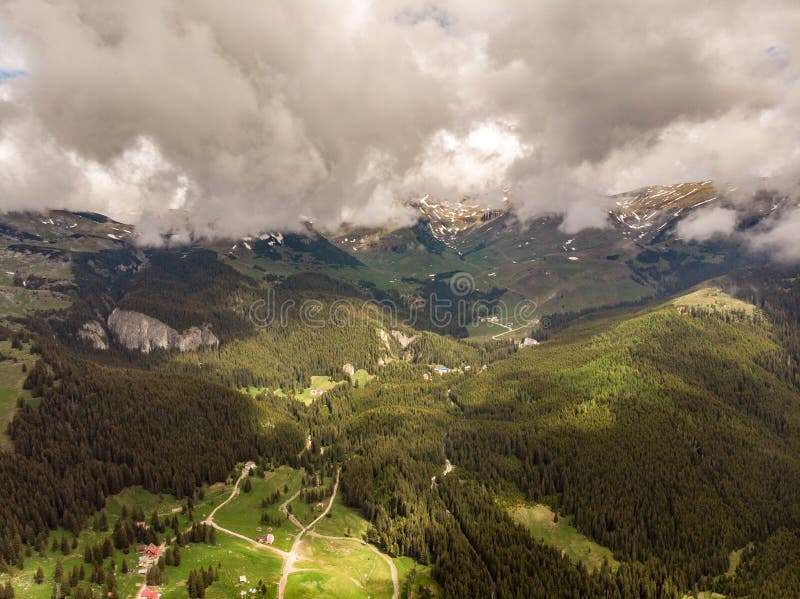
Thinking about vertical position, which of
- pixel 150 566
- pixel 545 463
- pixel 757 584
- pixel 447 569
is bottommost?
pixel 757 584

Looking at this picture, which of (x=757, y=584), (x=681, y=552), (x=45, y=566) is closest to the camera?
(x=45, y=566)

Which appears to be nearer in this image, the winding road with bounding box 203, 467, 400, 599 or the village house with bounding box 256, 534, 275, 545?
the winding road with bounding box 203, 467, 400, 599

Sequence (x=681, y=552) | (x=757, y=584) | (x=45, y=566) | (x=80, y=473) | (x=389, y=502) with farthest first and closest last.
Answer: (x=389, y=502), (x=80, y=473), (x=681, y=552), (x=757, y=584), (x=45, y=566)

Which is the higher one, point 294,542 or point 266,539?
point 266,539

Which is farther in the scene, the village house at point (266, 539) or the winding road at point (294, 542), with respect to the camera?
the village house at point (266, 539)

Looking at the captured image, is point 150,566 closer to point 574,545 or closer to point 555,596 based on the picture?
point 555,596

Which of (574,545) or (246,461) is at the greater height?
(246,461)

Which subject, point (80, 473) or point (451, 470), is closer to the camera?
point (80, 473)

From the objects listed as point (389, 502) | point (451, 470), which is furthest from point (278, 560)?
point (451, 470)

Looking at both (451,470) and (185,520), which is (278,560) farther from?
(451,470)

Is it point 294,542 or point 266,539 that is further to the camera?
point 294,542
